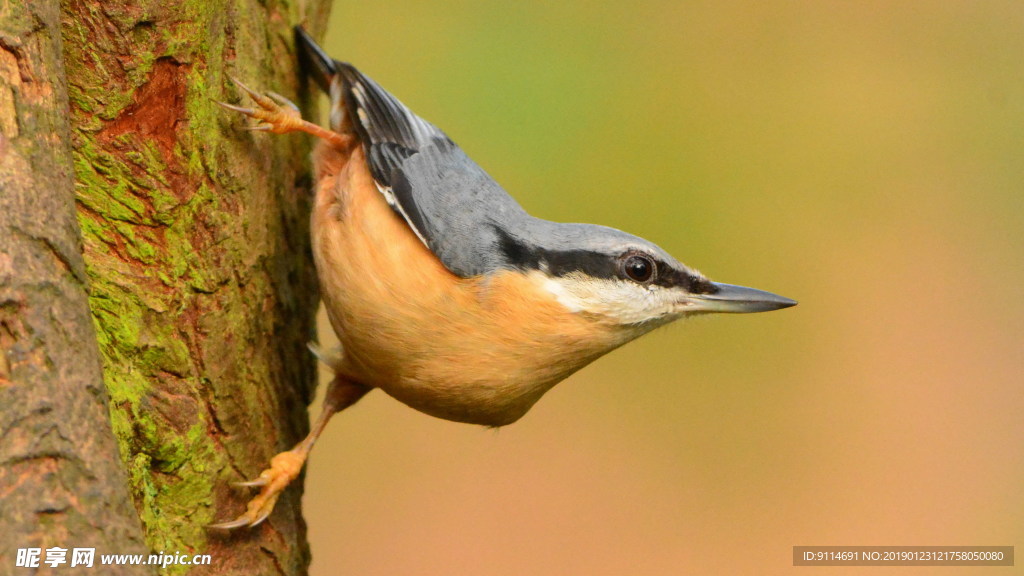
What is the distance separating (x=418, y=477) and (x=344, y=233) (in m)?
2.48

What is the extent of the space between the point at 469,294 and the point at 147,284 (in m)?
0.84

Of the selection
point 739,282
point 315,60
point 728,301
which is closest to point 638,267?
point 728,301

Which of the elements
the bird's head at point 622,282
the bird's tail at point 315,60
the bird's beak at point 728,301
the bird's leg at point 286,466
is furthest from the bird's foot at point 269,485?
the bird's tail at point 315,60

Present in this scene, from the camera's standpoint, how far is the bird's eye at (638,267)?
8.34 ft

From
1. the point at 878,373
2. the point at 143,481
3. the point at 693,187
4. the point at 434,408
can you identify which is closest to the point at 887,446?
the point at 878,373

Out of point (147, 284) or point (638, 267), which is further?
point (638, 267)

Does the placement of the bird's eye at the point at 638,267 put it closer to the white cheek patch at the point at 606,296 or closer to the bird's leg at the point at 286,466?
the white cheek patch at the point at 606,296

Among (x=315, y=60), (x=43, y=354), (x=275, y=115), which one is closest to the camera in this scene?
(x=43, y=354)

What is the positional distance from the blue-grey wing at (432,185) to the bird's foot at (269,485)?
0.74 meters

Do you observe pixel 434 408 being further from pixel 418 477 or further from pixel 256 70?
pixel 418 477

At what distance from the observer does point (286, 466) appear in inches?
99.0

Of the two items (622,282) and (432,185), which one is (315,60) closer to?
(432,185)

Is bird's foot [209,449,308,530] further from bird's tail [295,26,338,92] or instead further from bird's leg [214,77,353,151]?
bird's tail [295,26,338,92]

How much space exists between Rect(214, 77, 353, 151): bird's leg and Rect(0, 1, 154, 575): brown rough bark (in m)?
0.72
